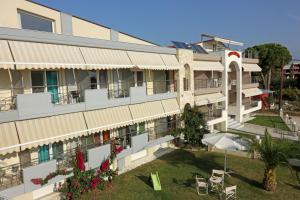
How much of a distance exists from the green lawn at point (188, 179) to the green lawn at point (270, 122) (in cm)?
1910

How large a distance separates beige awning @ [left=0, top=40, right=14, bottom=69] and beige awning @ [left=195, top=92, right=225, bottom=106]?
21.5 meters

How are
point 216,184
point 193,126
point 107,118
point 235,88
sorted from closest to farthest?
1. point 216,184
2. point 107,118
3. point 193,126
4. point 235,88

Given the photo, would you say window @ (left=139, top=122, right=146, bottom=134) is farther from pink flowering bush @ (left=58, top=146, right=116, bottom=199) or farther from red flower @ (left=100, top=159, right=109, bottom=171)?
pink flowering bush @ (left=58, top=146, right=116, bottom=199)

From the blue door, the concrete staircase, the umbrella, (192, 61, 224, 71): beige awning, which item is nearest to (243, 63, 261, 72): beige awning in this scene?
the concrete staircase

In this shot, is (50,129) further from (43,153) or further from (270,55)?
(270,55)

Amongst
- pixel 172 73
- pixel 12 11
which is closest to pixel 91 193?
pixel 12 11

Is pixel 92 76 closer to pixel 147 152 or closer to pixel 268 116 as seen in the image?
pixel 147 152

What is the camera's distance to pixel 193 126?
27.2 metres

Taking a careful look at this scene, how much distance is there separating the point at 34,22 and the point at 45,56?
3588 mm

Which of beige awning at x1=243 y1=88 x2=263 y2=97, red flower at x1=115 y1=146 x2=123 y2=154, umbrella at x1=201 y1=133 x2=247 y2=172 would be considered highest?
beige awning at x1=243 y1=88 x2=263 y2=97

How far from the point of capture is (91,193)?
17.2 m

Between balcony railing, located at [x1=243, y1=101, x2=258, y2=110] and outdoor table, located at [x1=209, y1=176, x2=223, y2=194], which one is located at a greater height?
balcony railing, located at [x1=243, y1=101, x2=258, y2=110]

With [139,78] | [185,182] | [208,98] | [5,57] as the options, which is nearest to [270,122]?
[208,98]

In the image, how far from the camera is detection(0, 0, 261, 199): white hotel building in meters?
14.4
